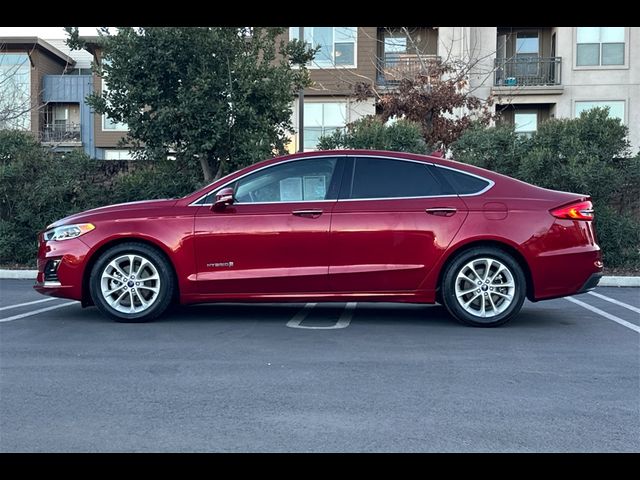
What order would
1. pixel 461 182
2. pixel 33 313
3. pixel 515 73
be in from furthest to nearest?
1. pixel 515 73
2. pixel 33 313
3. pixel 461 182

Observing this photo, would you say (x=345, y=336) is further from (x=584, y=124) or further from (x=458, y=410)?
(x=584, y=124)

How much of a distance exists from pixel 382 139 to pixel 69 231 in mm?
6644

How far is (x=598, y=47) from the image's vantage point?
85.7 ft

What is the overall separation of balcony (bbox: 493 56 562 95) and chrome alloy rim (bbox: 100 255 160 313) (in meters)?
20.7

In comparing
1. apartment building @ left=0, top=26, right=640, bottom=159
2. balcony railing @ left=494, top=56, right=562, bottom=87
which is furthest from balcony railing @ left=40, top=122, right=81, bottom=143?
balcony railing @ left=494, top=56, right=562, bottom=87

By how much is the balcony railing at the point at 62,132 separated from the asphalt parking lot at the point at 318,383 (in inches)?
1159

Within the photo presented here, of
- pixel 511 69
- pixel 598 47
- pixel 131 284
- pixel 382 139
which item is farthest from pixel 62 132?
pixel 131 284

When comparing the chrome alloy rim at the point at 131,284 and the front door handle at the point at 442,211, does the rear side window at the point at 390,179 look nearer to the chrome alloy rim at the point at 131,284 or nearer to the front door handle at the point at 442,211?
the front door handle at the point at 442,211

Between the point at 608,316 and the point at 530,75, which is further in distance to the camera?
the point at 530,75

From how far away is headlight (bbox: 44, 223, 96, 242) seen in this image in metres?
7.36

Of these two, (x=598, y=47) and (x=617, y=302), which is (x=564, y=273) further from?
(x=598, y=47)

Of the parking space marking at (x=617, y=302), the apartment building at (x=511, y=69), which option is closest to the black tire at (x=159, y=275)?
the parking space marking at (x=617, y=302)

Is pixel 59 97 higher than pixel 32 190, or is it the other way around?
pixel 59 97

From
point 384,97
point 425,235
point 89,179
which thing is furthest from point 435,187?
point 384,97
